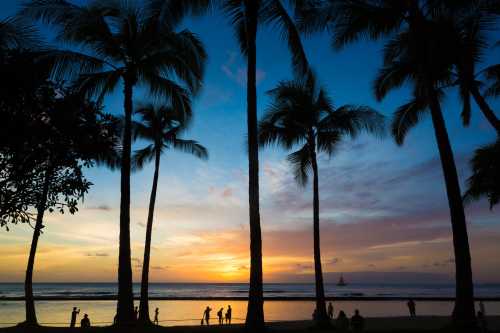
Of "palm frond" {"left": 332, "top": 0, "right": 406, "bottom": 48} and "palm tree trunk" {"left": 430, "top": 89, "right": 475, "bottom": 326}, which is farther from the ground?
"palm frond" {"left": 332, "top": 0, "right": 406, "bottom": 48}

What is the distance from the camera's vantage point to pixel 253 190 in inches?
512

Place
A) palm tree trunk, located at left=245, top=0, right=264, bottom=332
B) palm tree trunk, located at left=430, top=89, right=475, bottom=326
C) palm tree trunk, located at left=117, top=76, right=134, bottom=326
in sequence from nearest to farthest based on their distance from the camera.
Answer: palm tree trunk, located at left=245, top=0, right=264, bottom=332, palm tree trunk, located at left=430, top=89, right=475, bottom=326, palm tree trunk, located at left=117, top=76, right=134, bottom=326

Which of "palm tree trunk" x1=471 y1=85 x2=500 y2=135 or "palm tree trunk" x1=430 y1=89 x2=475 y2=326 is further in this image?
"palm tree trunk" x1=471 y1=85 x2=500 y2=135

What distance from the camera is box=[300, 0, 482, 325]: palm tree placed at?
41.9 ft

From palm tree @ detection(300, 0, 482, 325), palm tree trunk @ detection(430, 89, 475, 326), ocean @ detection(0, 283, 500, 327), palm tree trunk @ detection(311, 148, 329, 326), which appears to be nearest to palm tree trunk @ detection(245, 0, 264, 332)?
palm tree @ detection(300, 0, 482, 325)

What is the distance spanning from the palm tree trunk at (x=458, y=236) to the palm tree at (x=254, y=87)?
5543 millimetres

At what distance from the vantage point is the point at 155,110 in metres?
26.8

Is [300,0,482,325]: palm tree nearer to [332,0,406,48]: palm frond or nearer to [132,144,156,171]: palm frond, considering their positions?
[332,0,406,48]: palm frond

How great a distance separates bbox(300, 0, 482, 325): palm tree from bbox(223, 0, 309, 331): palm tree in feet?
4.83

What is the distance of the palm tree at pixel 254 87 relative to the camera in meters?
12.1

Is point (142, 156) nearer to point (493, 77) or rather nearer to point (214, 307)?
point (493, 77)

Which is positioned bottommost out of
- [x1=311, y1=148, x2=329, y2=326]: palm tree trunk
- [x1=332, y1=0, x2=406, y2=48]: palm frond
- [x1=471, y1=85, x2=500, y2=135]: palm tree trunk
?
[x1=311, y1=148, x2=329, y2=326]: palm tree trunk

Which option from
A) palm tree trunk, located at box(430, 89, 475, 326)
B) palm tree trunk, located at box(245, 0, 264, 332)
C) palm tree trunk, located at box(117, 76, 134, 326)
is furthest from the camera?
palm tree trunk, located at box(117, 76, 134, 326)

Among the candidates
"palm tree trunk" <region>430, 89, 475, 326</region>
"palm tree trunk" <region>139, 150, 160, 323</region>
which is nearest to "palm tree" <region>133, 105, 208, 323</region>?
"palm tree trunk" <region>139, 150, 160, 323</region>
